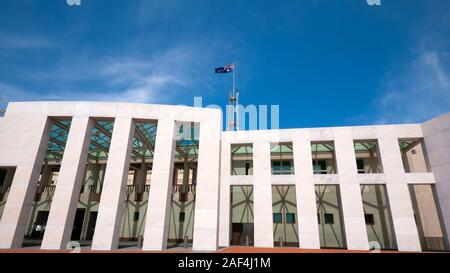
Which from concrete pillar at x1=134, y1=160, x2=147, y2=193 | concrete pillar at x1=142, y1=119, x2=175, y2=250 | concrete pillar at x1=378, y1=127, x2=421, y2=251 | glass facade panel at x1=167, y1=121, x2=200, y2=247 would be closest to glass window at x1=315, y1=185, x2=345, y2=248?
concrete pillar at x1=378, y1=127, x2=421, y2=251

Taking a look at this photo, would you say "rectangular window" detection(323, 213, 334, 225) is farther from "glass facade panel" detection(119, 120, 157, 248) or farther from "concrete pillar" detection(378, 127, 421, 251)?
"glass facade panel" detection(119, 120, 157, 248)

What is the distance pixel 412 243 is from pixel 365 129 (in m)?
10.7

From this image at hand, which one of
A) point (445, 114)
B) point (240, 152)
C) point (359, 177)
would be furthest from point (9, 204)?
point (445, 114)

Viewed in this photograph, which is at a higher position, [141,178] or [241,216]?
[141,178]

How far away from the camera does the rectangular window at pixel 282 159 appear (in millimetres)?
30047

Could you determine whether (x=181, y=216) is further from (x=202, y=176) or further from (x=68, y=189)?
(x=68, y=189)

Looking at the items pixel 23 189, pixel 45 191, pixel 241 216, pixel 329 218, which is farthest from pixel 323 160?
pixel 45 191

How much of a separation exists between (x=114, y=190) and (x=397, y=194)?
2484 centimetres

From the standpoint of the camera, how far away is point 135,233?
2922 centimetres

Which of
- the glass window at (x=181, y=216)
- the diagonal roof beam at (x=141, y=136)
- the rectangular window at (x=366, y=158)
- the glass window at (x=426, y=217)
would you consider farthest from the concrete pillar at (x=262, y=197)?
the glass window at (x=426, y=217)

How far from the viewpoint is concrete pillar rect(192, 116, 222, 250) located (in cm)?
1845

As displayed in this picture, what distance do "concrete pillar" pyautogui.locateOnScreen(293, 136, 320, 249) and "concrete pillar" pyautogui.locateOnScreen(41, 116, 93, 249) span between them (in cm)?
1953

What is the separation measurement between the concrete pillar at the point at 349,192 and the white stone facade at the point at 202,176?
0.08 metres

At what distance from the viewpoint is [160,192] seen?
1889 cm
